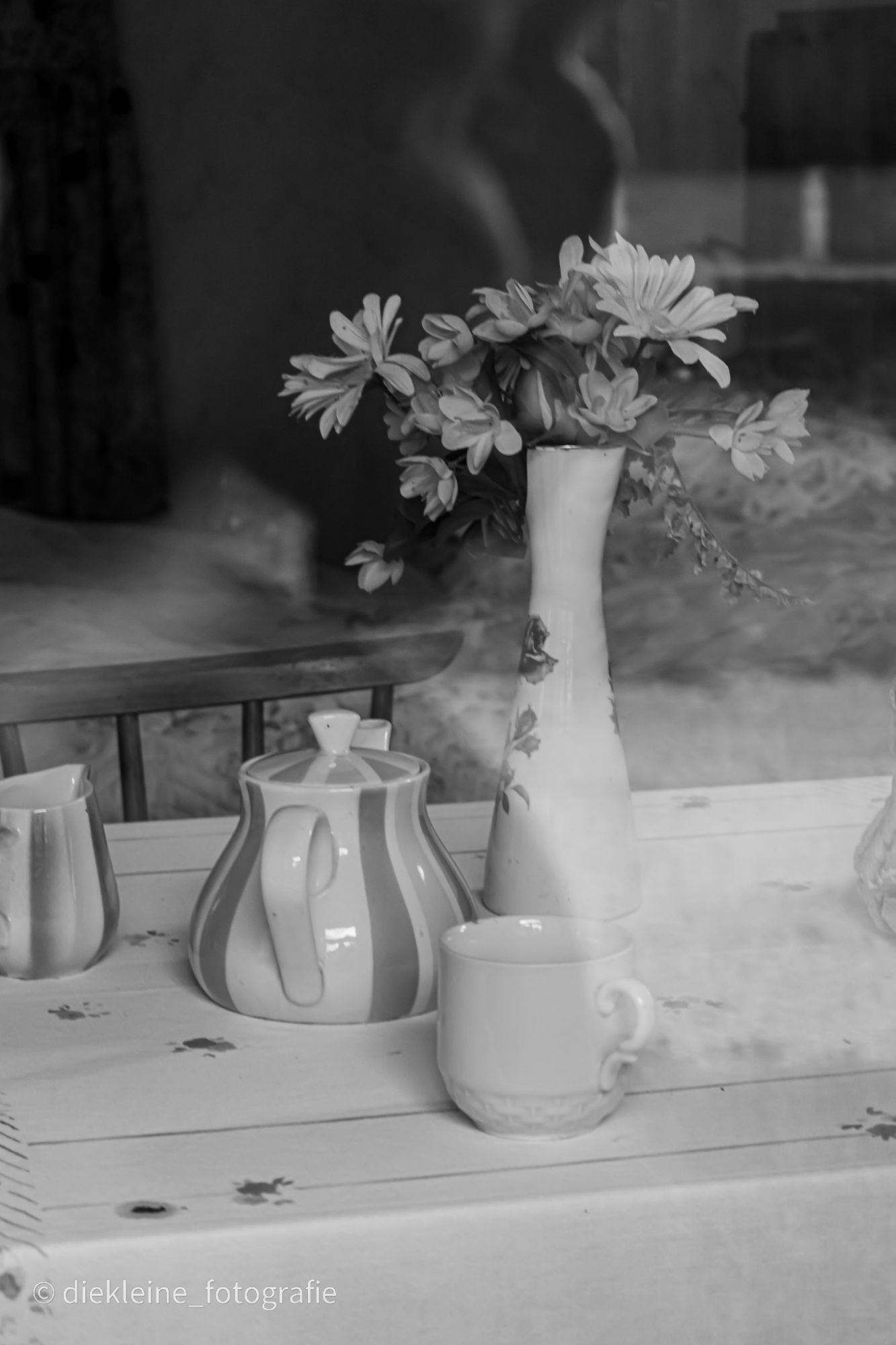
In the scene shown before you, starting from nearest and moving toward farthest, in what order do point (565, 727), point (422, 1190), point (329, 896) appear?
1. point (422, 1190)
2. point (329, 896)
3. point (565, 727)

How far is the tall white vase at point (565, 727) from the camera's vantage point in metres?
0.64

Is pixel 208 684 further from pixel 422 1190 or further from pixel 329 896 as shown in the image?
pixel 422 1190

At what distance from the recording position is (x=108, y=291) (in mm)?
1076

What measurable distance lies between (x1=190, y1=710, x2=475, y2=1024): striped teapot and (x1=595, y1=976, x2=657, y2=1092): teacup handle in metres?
0.11

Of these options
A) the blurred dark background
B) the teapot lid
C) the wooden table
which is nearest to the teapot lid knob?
the teapot lid

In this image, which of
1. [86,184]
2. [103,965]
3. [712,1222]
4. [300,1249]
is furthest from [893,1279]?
[86,184]

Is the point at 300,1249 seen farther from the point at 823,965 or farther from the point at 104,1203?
the point at 823,965

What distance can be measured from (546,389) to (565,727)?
149 millimetres

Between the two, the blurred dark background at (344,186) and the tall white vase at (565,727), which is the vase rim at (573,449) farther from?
the blurred dark background at (344,186)

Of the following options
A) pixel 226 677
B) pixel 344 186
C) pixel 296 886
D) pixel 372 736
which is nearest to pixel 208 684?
pixel 226 677

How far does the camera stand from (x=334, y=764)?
23.0 inches

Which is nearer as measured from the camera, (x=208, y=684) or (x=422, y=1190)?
(x=422, y=1190)

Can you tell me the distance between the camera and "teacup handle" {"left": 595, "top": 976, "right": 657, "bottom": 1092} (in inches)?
17.7

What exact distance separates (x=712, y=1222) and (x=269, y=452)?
784mm
